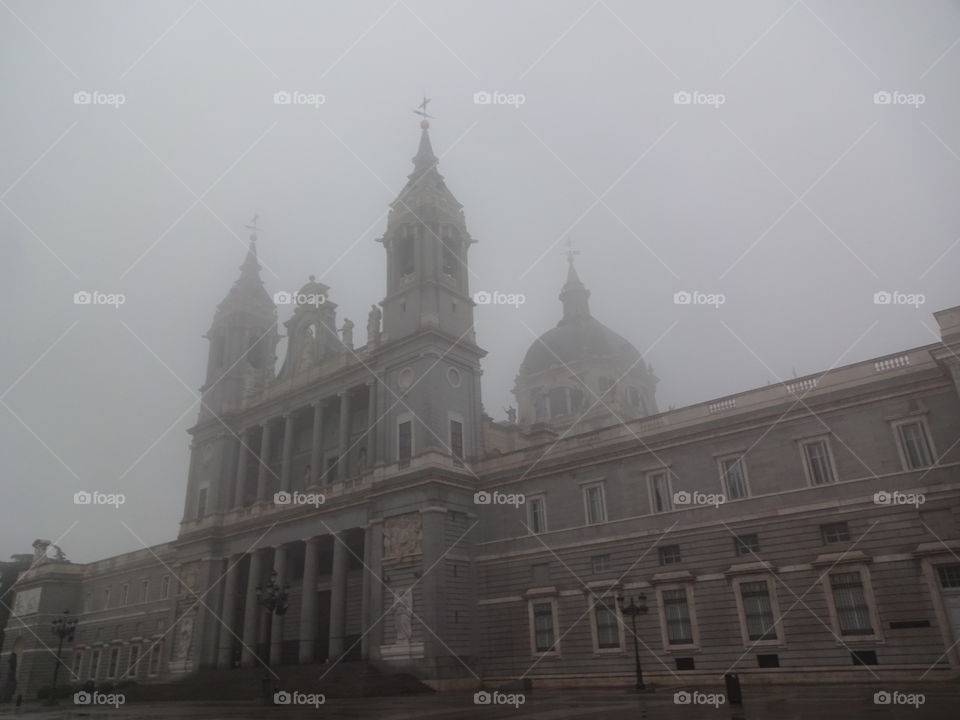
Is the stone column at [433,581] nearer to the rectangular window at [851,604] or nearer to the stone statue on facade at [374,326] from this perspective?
the stone statue on facade at [374,326]

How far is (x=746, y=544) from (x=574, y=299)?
47104 mm

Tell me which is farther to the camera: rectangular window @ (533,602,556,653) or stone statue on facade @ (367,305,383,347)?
stone statue on facade @ (367,305,383,347)

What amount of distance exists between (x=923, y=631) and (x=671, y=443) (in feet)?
36.0

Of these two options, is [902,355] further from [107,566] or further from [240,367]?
[107,566]

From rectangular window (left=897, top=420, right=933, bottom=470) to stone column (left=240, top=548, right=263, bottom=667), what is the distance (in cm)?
3289

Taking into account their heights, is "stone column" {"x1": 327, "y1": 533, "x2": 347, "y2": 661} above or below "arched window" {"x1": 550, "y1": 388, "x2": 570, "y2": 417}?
below

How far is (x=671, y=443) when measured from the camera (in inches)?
1211

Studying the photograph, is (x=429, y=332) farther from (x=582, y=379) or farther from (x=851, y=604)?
(x=582, y=379)

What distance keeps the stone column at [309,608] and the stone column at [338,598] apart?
105 cm

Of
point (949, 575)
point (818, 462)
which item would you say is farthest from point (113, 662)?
point (949, 575)

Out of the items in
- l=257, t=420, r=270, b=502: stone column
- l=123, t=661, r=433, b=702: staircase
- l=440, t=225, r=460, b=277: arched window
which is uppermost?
l=440, t=225, r=460, b=277: arched window

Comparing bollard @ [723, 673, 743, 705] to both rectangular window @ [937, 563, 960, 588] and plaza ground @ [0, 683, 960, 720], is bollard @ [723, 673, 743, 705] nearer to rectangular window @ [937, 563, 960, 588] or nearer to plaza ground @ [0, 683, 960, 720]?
plaza ground @ [0, 683, 960, 720]

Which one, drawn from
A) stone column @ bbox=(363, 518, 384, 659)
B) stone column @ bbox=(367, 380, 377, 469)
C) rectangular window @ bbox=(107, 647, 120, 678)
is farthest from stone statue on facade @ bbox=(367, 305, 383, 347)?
rectangular window @ bbox=(107, 647, 120, 678)

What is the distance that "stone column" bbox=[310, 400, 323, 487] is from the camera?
4191 cm
